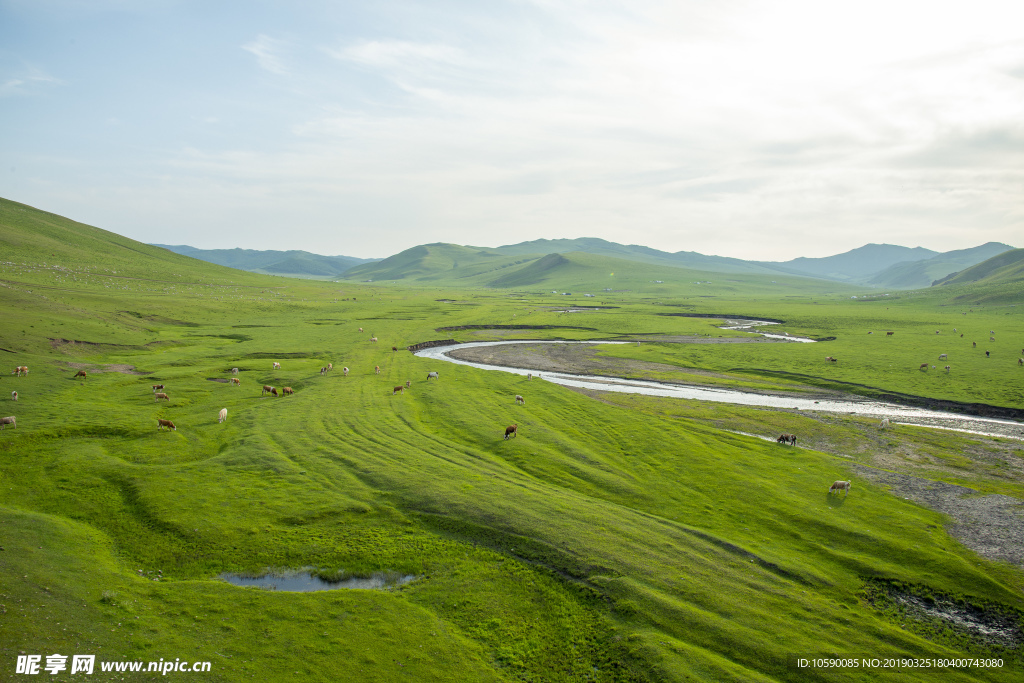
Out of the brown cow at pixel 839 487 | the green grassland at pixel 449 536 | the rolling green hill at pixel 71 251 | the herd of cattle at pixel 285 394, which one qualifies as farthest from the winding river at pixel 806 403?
the rolling green hill at pixel 71 251

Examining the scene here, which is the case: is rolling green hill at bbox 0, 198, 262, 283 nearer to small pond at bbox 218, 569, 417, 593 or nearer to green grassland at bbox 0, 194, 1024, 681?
green grassland at bbox 0, 194, 1024, 681

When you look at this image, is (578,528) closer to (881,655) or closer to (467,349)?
(881,655)

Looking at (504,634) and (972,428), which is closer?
(504,634)

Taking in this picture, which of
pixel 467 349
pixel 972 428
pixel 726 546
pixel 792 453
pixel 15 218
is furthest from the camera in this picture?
pixel 15 218

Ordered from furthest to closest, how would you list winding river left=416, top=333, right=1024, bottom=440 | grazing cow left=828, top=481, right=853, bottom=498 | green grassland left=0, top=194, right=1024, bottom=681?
winding river left=416, top=333, right=1024, bottom=440, grazing cow left=828, top=481, right=853, bottom=498, green grassland left=0, top=194, right=1024, bottom=681

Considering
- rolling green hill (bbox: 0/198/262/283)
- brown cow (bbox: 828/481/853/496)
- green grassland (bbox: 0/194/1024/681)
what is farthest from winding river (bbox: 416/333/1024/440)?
rolling green hill (bbox: 0/198/262/283)

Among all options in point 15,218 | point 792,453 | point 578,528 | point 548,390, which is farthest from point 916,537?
point 15,218

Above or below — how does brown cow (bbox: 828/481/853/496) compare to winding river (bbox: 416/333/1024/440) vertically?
below
